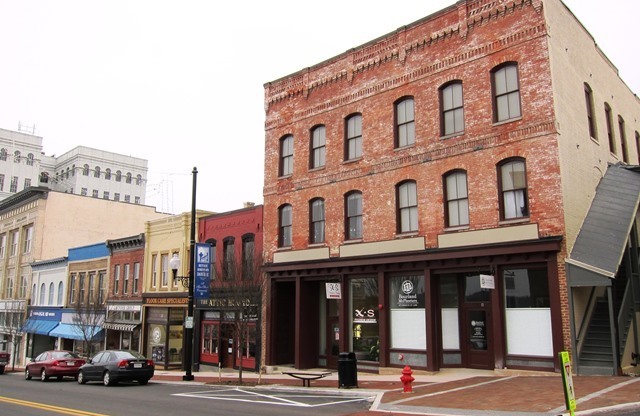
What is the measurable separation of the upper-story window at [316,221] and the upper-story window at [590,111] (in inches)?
426

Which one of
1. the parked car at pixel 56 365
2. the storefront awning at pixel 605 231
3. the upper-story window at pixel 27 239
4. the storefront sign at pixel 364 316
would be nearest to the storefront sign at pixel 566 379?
the storefront awning at pixel 605 231

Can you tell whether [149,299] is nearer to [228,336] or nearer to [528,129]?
[228,336]

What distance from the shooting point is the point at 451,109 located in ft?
67.4

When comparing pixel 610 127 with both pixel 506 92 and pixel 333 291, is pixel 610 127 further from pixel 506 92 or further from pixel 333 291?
pixel 333 291

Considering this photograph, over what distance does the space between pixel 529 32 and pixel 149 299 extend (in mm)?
25343

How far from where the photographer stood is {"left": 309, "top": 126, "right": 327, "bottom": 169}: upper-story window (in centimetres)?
2495

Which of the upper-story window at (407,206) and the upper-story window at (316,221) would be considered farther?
the upper-story window at (316,221)

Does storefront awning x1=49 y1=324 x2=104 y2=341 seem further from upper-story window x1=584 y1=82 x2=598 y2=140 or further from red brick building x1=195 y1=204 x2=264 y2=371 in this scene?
upper-story window x1=584 y1=82 x2=598 y2=140

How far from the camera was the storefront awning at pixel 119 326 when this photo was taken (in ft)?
113

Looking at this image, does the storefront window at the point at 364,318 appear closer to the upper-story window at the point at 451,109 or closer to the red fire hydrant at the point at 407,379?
the upper-story window at the point at 451,109

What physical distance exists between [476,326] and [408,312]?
2.61 meters

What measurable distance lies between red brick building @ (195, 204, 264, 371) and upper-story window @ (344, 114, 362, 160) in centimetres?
571

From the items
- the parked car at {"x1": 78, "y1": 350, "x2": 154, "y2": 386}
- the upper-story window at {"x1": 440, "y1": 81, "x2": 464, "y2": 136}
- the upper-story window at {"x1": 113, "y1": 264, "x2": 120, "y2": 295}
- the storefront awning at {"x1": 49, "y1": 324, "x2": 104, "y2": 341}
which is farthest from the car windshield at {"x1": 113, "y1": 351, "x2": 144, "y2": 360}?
the upper-story window at {"x1": 113, "y1": 264, "x2": 120, "y2": 295}

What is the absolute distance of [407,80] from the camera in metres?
21.9
